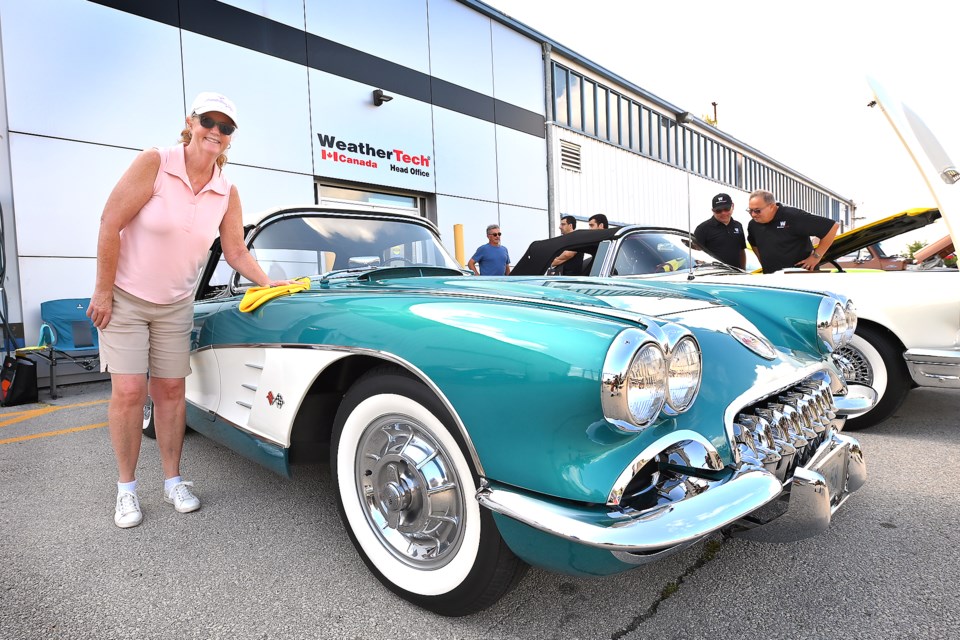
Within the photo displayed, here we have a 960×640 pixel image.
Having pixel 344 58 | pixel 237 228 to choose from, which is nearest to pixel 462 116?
pixel 344 58

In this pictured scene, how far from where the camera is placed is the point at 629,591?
65.4 inches

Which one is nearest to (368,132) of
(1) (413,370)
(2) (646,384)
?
(1) (413,370)

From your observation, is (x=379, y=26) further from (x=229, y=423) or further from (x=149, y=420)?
(x=229, y=423)

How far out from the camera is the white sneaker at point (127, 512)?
222 cm

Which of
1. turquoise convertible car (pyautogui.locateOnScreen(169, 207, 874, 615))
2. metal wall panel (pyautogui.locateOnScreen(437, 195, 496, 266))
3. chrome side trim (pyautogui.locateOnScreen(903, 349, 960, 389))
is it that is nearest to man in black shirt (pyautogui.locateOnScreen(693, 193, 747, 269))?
chrome side trim (pyautogui.locateOnScreen(903, 349, 960, 389))

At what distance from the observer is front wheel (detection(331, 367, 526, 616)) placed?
1431mm

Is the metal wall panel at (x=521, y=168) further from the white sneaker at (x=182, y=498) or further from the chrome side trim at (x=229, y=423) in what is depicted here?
the white sneaker at (x=182, y=498)

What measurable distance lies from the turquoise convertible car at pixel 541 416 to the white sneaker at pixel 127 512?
0.46 meters

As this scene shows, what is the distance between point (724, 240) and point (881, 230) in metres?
1.12

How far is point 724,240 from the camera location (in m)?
4.43

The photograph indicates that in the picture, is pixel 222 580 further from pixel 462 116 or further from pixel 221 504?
pixel 462 116

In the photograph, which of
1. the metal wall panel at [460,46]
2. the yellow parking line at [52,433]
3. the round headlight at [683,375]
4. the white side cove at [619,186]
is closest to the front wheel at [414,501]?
the round headlight at [683,375]

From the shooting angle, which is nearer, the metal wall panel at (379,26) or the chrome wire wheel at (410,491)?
the chrome wire wheel at (410,491)

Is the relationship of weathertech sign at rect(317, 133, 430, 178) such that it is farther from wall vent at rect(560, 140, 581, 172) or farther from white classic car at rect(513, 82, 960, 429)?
white classic car at rect(513, 82, 960, 429)
